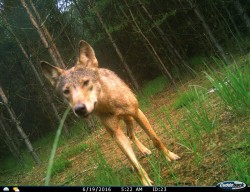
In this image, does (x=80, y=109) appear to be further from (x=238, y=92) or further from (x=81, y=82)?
(x=238, y=92)

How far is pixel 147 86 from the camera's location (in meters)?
17.8

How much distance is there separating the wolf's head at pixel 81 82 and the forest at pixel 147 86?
52cm

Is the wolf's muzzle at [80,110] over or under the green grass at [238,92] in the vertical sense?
over

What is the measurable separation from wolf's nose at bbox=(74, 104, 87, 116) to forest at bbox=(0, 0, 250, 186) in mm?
502

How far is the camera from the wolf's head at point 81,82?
3225mm

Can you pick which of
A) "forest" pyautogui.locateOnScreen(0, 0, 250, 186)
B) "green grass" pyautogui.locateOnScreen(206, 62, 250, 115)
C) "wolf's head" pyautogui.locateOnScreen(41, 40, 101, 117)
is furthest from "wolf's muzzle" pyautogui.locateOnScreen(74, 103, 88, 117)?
"green grass" pyautogui.locateOnScreen(206, 62, 250, 115)

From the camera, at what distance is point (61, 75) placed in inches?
170

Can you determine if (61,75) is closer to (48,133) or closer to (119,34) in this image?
(119,34)
